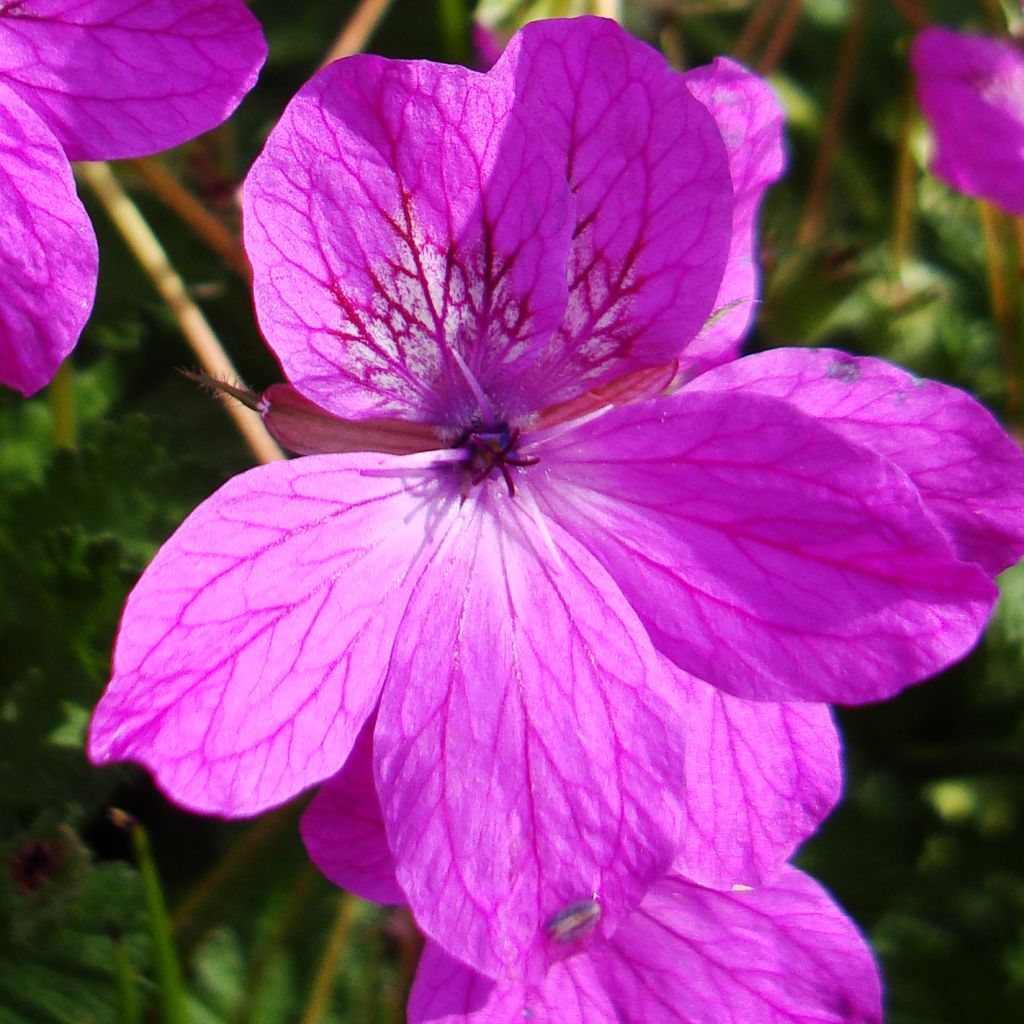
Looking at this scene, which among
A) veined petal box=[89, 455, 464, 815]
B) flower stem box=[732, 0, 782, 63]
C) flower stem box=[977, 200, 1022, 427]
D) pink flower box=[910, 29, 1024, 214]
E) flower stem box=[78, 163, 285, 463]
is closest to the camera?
veined petal box=[89, 455, 464, 815]

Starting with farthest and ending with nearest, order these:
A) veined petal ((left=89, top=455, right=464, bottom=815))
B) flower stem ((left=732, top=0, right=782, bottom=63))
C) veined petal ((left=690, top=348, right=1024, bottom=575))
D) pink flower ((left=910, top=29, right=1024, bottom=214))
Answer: flower stem ((left=732, top=0, right=782, bottom=63)) → pink flower ((left=910, top=29, right=1024, bottom=214)) → veined petal ((left=690, top=348, right=1024, bottom=575)) → veined petal ((left=89, top=455, right=464, bottom=815))

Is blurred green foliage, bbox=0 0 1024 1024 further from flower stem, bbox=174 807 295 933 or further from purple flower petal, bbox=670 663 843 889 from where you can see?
purple flower petal, bbox=670 663 843 889

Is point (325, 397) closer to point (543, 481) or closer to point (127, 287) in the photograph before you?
point (543, 481)

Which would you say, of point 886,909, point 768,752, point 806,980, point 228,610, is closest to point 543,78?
point 228,610

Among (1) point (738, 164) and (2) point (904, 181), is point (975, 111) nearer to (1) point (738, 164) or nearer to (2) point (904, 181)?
(2) point (904, 181)

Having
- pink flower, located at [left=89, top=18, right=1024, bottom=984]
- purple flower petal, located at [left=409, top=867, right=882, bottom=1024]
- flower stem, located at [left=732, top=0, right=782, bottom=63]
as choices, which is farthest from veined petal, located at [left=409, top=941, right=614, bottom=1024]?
flower stem, located at [left=732, top=0, right=782, bottom=63]

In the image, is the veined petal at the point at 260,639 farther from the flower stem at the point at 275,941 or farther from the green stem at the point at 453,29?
the green stem at the point at 453,29
